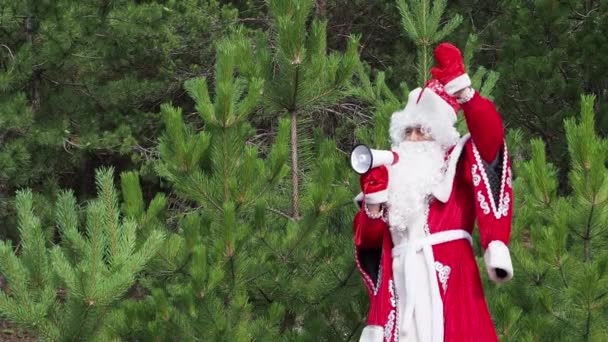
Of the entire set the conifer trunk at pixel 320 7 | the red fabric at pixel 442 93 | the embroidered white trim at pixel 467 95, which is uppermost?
the embroidered white trim at pixel 467 95

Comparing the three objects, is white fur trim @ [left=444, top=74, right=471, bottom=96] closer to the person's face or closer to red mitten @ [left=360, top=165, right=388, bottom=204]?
the person's face

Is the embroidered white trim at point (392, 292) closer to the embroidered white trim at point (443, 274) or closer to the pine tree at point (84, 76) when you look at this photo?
the embroidered white trim at point (443, 274)

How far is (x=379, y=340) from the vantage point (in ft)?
13.4

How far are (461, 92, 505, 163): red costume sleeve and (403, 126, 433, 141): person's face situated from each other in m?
0.20

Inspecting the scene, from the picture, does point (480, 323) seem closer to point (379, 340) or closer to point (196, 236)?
point (379, 340)

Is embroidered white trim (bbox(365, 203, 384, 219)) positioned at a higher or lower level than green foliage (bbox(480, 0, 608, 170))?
higher

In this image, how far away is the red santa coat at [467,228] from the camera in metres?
3.90

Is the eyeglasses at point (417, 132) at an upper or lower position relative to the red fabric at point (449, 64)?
lower

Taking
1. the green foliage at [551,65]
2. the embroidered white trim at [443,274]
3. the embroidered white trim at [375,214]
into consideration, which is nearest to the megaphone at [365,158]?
the embroidered white trim at [375,214]

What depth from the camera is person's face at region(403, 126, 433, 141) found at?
410 cm

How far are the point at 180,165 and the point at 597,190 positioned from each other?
1787 millimetres

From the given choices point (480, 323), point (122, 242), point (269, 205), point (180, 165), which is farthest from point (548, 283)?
point (122, 242)

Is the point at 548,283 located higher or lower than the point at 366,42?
higher

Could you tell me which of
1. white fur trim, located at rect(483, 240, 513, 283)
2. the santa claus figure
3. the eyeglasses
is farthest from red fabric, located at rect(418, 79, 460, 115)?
white fur trim, located at rect(483, 240, 513, 283)
